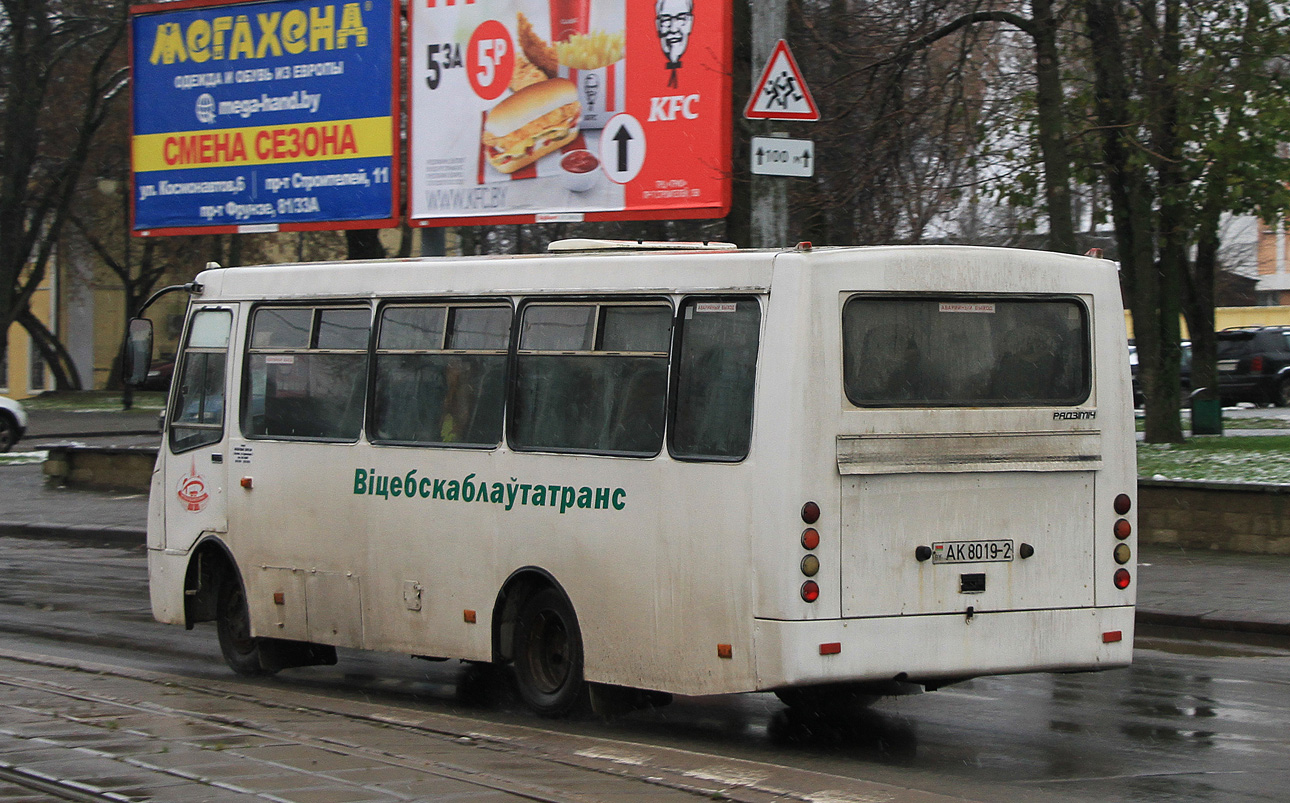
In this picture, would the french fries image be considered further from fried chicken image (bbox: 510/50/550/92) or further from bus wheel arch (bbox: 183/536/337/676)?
bus wheel arch (bbox: 183/536/337/676)

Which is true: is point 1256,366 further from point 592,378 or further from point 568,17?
point 592,378

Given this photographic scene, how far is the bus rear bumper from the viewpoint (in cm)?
754

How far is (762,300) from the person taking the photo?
7.83 meters

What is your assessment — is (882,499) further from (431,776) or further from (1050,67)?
(1050,67)

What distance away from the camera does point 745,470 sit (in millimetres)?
7754

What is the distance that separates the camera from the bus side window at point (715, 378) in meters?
7.88

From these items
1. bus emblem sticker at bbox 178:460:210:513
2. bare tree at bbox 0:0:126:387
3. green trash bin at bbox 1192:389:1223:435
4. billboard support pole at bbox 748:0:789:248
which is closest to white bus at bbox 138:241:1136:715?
bus emblem sticker at bbox 178:460:210:513

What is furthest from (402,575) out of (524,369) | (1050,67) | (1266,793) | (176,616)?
(1050,67)

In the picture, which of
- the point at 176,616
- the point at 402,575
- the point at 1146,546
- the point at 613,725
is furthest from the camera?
the point at 1146,546

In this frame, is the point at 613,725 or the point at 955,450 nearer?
the point at 955,450

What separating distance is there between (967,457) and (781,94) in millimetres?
4088

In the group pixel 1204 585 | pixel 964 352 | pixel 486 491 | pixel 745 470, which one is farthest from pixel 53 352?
pixel 964 352

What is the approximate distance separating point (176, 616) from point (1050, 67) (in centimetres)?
1049

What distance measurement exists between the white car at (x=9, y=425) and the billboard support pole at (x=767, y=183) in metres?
24.6
